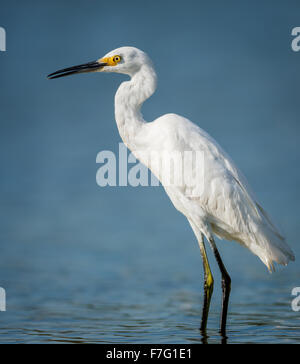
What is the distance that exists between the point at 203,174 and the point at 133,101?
1140 millimetres

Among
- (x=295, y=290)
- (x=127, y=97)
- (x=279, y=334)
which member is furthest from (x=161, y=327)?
(x=295, y=290)

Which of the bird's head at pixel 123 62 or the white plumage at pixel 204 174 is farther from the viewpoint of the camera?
the bird's head at pixel 123 62

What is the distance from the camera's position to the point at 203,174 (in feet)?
19.3

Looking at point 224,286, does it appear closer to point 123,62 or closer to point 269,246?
point 269,246

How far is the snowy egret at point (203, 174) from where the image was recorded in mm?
5918

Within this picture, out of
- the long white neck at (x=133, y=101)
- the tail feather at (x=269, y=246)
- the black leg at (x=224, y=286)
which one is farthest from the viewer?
the long white neck at (x=133, y=101)

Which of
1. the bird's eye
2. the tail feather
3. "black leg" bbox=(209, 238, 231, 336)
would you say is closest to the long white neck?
the bird's eye

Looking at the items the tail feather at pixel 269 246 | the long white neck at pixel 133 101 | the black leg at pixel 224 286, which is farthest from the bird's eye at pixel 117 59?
the tail feather at pixel 269 246

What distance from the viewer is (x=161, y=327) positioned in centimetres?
615

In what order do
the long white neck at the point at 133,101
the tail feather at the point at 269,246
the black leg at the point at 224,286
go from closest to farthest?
the black leg at the point at 224,286 → the tail feather at the point at 269,246 → the long white neck at the point at 133,101

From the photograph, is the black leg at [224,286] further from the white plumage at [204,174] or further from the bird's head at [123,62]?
the bird's head at [123,62]
